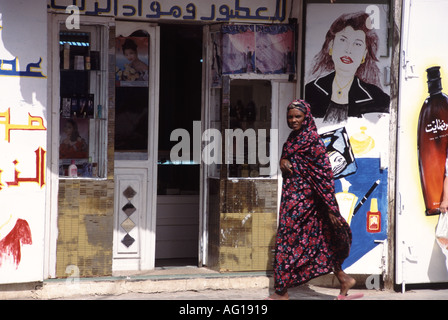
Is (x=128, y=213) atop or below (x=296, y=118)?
below

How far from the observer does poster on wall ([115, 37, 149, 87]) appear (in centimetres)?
734

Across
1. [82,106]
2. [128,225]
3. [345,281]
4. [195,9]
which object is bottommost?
[345,281]

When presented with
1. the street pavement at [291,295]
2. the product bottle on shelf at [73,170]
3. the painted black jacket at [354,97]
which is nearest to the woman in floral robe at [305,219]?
the street pavement at [291,295]

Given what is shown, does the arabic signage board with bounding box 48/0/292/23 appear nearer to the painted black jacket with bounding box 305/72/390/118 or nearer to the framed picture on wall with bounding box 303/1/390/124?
the framed picture on wall with bounding box 303/1/390/124

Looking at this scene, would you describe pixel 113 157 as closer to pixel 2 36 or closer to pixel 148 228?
pixel 148 228

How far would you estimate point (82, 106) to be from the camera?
6996 millimetres

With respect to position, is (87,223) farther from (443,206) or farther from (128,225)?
(443,206)

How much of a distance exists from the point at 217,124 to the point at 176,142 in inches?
41.9

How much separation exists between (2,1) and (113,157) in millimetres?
1709

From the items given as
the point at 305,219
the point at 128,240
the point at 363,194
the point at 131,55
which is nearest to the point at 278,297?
the point at 305,219

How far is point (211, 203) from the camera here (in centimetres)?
750

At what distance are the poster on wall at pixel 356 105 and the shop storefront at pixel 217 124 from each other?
0.01 m

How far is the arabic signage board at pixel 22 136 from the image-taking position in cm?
634
